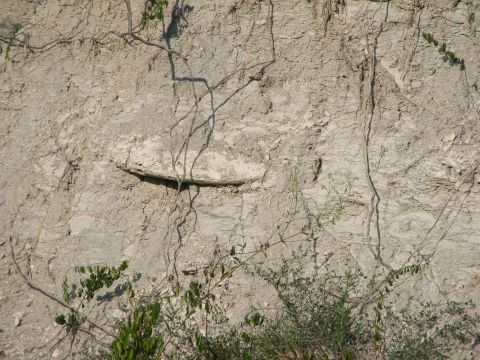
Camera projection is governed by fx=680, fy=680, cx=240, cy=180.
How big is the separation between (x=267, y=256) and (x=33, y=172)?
152 cm

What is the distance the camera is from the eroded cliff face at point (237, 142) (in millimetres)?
3879

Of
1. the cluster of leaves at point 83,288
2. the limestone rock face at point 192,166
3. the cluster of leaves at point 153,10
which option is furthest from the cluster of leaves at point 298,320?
the cluster of leaves at point 153,10

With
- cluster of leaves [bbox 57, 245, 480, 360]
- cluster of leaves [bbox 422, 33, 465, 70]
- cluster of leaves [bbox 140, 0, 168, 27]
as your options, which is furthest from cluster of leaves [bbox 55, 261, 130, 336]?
cluster of leaves [bbox 422, 33, 465, 70]

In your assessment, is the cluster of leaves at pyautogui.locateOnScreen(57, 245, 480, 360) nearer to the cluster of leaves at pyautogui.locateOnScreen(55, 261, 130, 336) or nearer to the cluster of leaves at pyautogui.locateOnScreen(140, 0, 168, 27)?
the cluster of leaves at pyautogui.locateOnScreen(55, 261, 130, 336)

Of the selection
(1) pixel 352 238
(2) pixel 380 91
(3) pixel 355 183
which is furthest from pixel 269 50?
(1) pixel 352 238

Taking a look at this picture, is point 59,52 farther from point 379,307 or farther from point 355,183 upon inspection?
point 379,307

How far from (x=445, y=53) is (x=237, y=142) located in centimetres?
133

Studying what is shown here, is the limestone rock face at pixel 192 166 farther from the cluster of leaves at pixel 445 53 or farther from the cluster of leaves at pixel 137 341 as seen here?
the cluster of leaves at pixel 445 53

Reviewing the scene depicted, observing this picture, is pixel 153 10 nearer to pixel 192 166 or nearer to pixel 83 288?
pixel 192 166

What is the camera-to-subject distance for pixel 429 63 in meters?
4.06

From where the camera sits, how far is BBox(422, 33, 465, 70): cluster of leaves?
3965 mm

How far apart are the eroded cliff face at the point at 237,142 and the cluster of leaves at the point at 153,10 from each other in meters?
0.08

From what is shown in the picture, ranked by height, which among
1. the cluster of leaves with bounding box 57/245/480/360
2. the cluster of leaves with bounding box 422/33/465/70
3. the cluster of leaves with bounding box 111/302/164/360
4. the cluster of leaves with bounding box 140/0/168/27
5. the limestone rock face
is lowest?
the cluster of leaves with bounding box 111/302/164/360

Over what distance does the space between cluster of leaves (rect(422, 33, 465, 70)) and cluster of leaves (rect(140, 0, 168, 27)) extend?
62.4 inches
